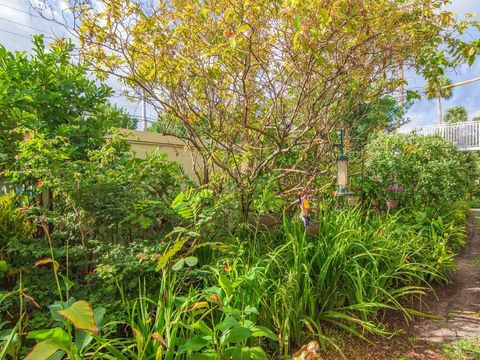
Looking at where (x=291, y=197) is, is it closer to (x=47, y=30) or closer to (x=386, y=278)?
(x=386, y=278)

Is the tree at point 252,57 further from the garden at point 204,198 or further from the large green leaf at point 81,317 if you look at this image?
the large green leaf at point 81,317

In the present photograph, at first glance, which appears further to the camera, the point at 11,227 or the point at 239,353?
the point at 11,227

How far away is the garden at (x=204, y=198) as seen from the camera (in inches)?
76.6

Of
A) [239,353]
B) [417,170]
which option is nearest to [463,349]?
[239,353]

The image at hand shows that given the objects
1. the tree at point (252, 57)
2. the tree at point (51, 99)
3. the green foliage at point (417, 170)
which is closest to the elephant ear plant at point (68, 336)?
the tree at point (51, 99)

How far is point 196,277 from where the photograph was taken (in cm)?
245

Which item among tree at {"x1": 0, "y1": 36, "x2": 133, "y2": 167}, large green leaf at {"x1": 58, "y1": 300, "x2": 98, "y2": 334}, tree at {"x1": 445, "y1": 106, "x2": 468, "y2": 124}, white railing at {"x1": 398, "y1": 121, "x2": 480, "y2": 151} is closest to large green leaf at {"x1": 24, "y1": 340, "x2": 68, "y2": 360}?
large green leaf at {"x1": 58, "y1": 300, "x2": 98, "y2": 334}

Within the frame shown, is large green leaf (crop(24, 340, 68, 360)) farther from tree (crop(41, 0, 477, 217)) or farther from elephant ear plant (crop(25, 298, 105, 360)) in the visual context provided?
tree (crop(41, 0, 477, 217))

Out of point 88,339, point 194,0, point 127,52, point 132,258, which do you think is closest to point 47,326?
point 132,258

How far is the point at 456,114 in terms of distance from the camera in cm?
3209

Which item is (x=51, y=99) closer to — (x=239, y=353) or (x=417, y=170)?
(x=239, y=353)

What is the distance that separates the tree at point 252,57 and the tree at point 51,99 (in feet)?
0.89

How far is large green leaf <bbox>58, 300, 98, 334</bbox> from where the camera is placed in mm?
1104

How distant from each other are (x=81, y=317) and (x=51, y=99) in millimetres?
2525
